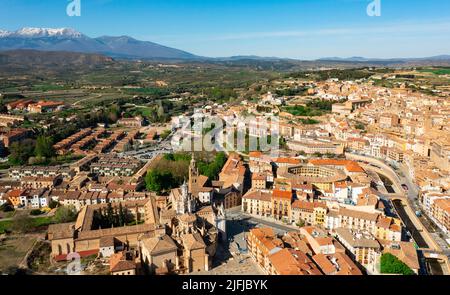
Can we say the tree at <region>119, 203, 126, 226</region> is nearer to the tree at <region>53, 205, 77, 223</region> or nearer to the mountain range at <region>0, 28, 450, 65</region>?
the tree at <region>53, 205, 77, 223</region>

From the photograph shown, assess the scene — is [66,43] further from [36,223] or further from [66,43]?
[36,223]

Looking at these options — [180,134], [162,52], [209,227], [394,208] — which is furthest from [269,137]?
[162,52]

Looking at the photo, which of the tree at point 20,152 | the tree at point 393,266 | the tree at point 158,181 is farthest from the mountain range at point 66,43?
the tree at point 393,266

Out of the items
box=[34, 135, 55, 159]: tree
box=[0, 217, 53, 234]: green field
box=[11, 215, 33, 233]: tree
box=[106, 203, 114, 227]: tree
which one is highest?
box=[34, 135, 55, 159]: tree

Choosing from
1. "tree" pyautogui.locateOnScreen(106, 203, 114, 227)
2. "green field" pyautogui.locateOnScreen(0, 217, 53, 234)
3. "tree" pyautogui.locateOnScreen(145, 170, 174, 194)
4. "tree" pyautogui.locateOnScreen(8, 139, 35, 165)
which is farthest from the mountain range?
"tree" pyautogui.locateOnScreen(106, 203, 114, 227)

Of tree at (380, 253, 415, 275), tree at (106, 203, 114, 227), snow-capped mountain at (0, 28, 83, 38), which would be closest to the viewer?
tree at (380, 253, 415, 275)

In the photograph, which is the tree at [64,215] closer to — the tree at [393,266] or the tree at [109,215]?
the tree at [109,215]
